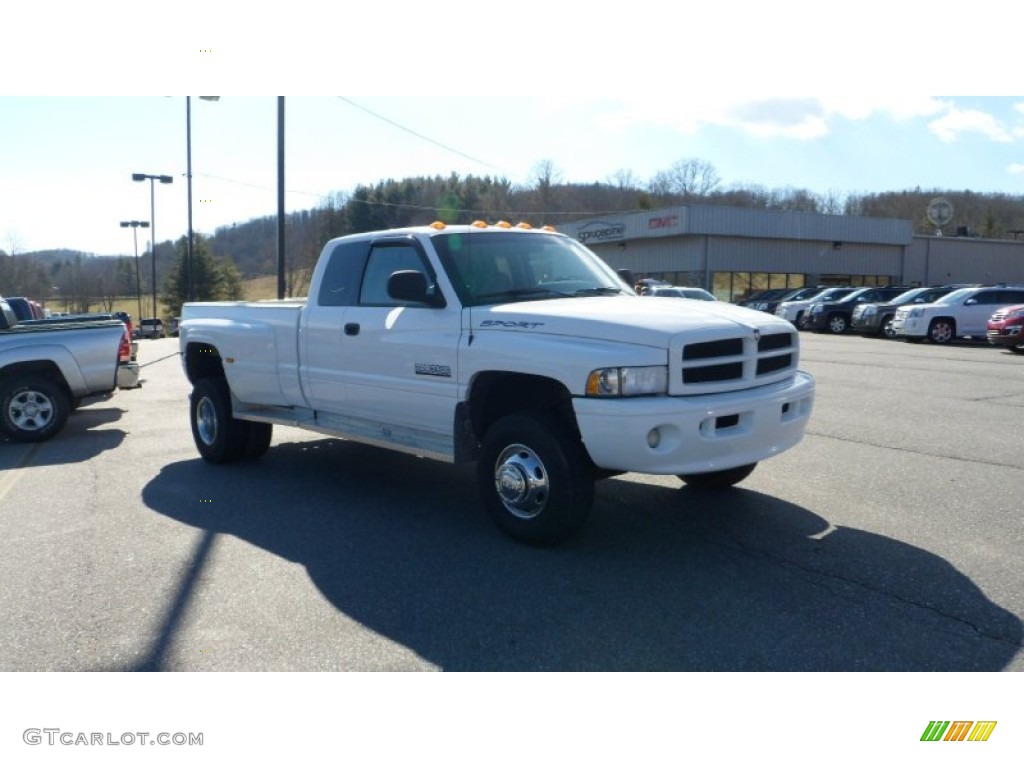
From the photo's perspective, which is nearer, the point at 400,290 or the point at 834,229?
the point at 400,290

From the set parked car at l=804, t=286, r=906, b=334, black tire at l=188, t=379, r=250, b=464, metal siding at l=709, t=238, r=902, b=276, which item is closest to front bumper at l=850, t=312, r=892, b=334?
parked car at l=804, t=286, r=906, b=334

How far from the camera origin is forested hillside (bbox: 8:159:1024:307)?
3253cm

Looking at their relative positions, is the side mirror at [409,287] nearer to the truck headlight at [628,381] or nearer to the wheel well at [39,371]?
the truck headlight at [628,381]

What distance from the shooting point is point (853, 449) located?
27.7 feet

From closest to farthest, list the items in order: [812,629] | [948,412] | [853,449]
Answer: [812,629] < [853,449] < [948,412]

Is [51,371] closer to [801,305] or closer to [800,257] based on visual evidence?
[801,305]

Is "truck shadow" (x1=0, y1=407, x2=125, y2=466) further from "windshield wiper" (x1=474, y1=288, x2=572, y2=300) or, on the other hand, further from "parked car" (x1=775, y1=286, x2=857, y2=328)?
"parked car" (x1=775, y1=286, x2=857, y2=328)

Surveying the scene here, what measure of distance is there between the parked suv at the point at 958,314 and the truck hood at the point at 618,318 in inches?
830

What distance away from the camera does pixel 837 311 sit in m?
31.7

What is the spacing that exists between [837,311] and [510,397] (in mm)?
28523

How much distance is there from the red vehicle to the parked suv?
10.9 feet

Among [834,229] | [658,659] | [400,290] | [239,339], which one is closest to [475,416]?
[400,290]

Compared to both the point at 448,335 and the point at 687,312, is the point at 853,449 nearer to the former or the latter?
the point at 687,312

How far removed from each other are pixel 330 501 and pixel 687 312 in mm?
3216
